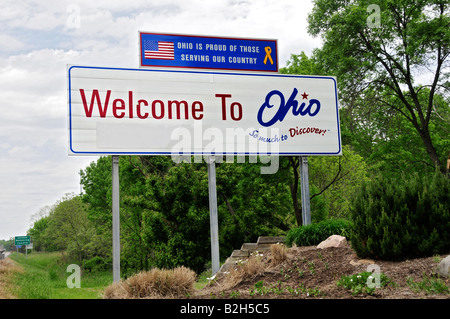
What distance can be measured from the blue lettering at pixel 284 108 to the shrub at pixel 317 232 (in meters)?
3.38

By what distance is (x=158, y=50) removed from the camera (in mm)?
13266

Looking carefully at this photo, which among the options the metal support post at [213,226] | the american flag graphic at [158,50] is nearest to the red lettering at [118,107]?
the american flag graphic at [158,50]

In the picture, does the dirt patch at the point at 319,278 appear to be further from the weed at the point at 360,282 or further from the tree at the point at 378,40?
the tree at the point at 378,40

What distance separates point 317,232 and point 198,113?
185 inches

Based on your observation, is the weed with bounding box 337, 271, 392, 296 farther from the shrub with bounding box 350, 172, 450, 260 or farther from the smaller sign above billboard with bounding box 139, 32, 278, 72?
Result: the smaller sign above billboard with bounding box 139, 32, 278, 72

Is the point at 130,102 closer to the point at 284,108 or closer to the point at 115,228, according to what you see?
the point at 115,228

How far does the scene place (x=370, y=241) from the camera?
929 cm

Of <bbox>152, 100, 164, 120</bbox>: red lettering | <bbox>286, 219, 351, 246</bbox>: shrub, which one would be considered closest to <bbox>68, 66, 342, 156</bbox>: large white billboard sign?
<bbox>152, 100, 164, 120</bbox>: red lettering

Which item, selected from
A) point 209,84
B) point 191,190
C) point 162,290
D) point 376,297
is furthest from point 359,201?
point 191,190

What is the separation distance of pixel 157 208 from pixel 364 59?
12.5 metres

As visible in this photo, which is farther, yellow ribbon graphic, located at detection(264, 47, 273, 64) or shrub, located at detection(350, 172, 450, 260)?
yellow ribbon graphic, located at detection(264, 47, 273, 64)

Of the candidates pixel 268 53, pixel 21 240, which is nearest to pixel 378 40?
pixel 268 53

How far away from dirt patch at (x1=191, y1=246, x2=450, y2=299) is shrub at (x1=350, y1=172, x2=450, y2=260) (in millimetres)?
291

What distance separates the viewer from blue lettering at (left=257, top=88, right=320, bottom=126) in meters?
13.8
